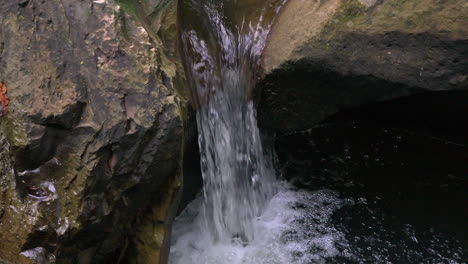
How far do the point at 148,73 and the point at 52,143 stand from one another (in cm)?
57

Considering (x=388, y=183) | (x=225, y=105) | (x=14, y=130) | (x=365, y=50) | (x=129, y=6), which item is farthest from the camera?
(x=388, y=183)

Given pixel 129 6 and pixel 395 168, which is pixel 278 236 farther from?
pixel 129 6

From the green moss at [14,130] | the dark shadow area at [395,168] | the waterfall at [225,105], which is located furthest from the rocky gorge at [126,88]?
the dark shadow area at [395,168]

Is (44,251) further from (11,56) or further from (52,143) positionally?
(11,56)

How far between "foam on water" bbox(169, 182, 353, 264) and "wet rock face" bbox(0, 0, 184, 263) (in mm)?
827

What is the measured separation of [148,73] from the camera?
8.05ft

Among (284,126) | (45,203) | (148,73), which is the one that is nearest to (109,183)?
(45,203)

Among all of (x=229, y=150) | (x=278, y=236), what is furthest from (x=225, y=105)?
(x=278, y=236)

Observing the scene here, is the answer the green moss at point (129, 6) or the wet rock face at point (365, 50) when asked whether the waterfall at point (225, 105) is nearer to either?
the wet rock face at point (365, 50)

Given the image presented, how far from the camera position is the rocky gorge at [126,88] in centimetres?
227

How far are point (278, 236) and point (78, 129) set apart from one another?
64.1 inches

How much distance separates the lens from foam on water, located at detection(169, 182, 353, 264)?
317 cm

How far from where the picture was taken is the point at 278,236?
131 inches

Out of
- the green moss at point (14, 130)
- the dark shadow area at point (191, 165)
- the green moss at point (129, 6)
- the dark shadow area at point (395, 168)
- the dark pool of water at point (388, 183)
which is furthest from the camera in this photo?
the dark shadow area at point (395, 168)
